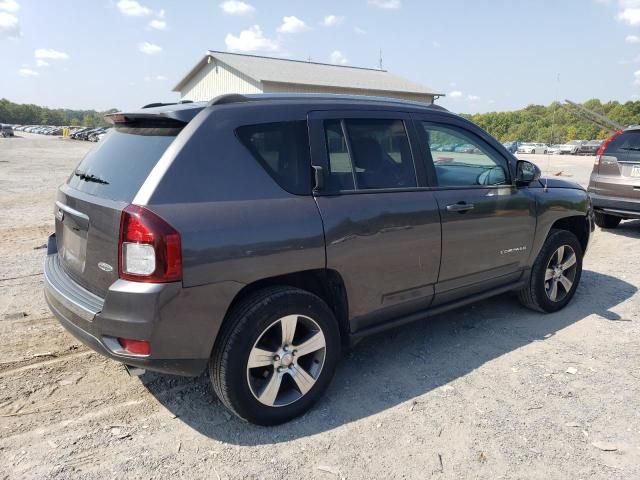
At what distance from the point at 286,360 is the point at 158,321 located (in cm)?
82

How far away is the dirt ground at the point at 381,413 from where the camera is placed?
2633 millimetres

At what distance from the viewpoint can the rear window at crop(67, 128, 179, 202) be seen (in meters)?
2.70

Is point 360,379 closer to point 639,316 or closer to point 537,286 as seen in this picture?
point 537,286

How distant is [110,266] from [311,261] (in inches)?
42.8

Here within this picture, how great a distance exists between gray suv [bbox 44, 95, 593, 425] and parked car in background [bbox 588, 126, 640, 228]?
4.77 metres

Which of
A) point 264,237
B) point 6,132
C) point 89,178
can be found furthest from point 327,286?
point 6,132

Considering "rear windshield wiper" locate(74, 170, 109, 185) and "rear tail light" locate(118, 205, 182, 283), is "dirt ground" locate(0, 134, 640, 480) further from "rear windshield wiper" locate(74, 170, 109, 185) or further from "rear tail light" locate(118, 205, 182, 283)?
"rear windshield wiper" locate(74, 170, 109, 185)

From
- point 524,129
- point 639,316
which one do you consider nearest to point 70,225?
point 639,316

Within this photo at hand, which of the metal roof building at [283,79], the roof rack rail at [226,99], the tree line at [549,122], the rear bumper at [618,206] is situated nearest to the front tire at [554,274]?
the roof rack rail at [226,99]

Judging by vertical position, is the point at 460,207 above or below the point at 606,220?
above

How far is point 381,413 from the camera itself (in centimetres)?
311

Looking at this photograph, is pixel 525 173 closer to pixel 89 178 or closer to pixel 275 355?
pixel 275 355

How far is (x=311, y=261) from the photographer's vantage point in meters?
2.91

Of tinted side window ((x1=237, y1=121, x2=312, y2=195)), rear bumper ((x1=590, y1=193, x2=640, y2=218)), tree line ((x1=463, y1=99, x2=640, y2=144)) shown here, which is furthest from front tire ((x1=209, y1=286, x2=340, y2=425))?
tree line ((x1=463, y1=99, x2=640, y2=144))
